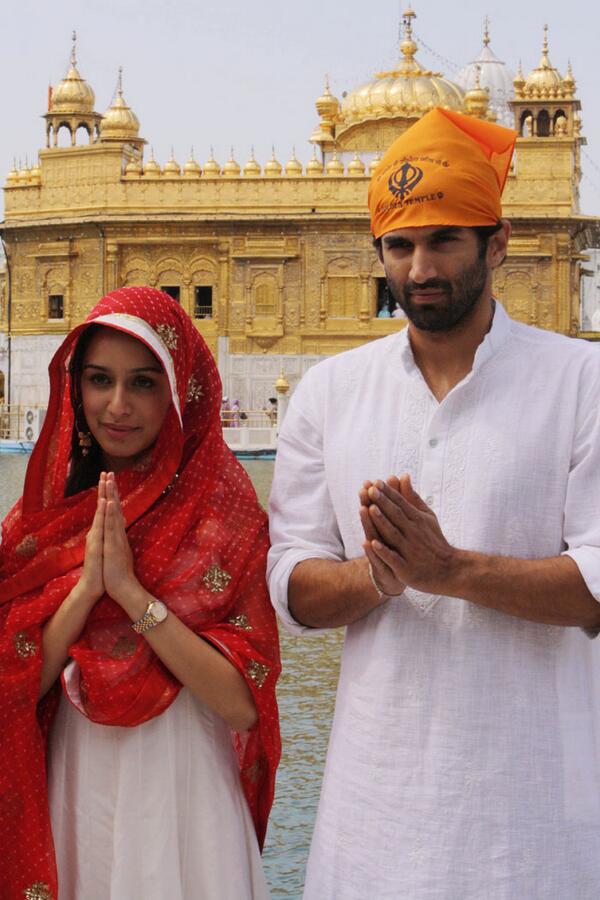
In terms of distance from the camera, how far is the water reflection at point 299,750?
4066mm

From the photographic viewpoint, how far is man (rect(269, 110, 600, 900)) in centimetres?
204

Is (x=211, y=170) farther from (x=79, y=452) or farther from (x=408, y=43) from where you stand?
(x=79, y=452)

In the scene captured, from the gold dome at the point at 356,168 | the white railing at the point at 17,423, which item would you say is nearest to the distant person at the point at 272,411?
the white railing at the point at 17,423

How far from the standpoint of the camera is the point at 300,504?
228cm

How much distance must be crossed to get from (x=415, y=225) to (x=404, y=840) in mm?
897

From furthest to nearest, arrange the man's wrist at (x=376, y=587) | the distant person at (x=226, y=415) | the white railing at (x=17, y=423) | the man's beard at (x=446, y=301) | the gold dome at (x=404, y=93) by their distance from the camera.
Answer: the gold dome at (x=404, y=93)
the distant person at (x=226, y=415)
the white railing at (x=17, y=423)
the man's beard at (x=446, y=301)
the man's wrist at (x=376, y=587)

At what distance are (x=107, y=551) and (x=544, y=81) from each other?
29.5m

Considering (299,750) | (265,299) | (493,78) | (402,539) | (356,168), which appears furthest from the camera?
(493,78)

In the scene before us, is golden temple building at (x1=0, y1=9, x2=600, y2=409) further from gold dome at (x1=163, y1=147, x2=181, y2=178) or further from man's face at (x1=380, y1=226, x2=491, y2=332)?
man's face at (x1=380, y1=226, x2=491, y2=332)

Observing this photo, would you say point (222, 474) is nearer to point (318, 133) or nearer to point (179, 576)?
point (179, 576)

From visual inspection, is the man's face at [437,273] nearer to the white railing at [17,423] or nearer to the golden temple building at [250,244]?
the white railing at [17,423]

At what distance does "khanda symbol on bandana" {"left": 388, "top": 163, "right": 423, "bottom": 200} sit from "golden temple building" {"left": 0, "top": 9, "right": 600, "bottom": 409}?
Answer: 26.1 metres

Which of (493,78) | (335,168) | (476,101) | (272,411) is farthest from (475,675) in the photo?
(493,78)

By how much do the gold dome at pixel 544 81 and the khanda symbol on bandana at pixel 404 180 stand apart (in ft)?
95.6
